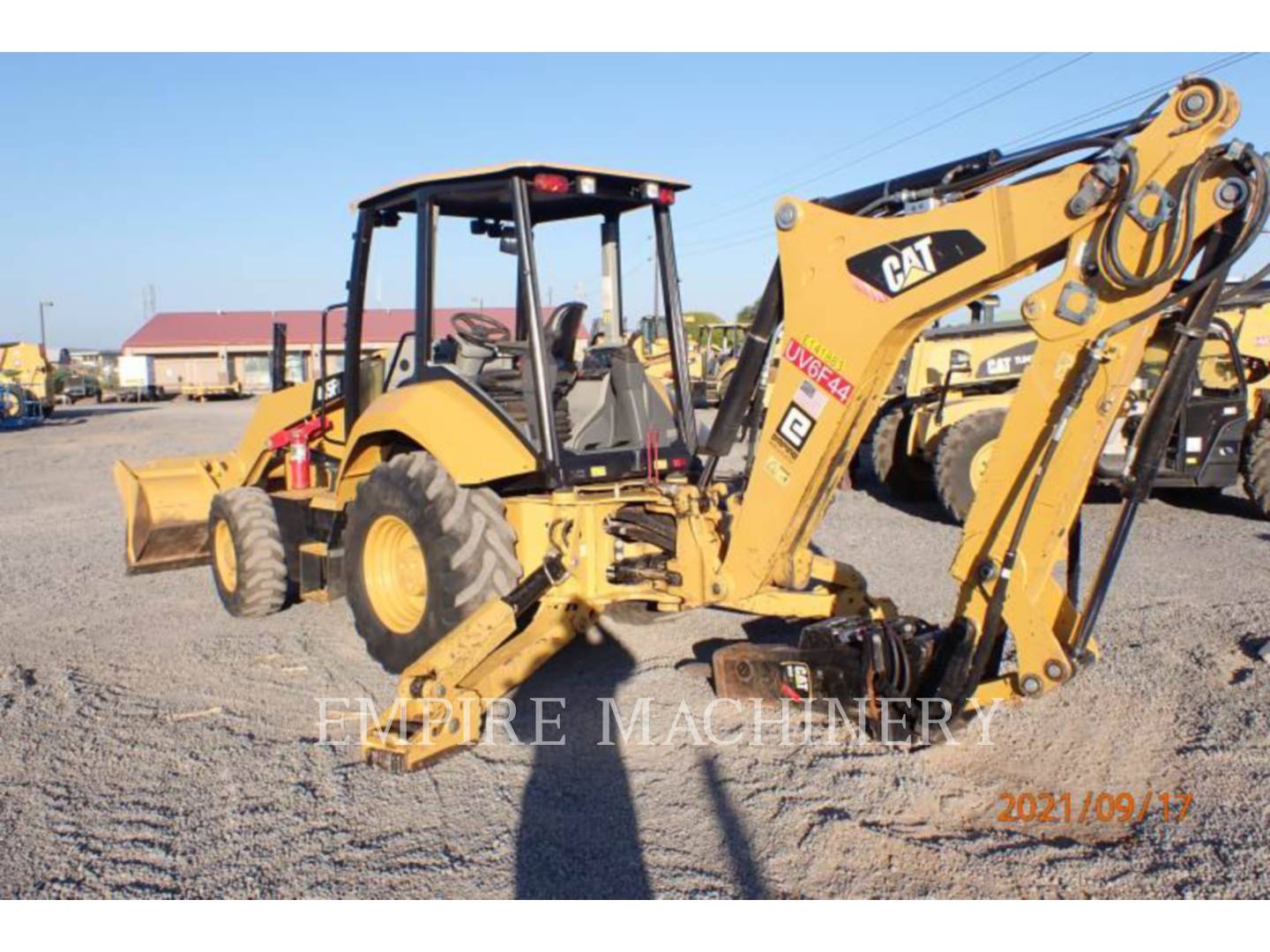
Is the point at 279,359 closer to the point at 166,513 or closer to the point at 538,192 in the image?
the point at 166,513

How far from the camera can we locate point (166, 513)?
7.37m

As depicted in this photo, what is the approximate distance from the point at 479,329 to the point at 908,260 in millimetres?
2579

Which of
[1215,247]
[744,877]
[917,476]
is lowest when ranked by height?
[744,877]

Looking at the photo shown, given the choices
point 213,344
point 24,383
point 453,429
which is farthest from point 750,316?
point 213,344

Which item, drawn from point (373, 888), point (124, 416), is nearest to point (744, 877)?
point (373, 888)

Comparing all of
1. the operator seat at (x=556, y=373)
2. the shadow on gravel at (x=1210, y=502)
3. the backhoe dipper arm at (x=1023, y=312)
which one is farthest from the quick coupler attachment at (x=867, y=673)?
the shadow on gravel at (x=1210, y=502)

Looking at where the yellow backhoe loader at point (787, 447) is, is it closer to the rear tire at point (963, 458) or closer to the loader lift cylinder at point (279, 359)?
the loader lift cylinder at point (279, 359)

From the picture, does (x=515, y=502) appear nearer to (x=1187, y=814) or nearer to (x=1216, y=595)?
(x=1187, y=814)

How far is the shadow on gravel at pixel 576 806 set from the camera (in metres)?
3.33

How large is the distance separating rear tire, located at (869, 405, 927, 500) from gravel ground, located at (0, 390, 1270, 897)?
4.82m

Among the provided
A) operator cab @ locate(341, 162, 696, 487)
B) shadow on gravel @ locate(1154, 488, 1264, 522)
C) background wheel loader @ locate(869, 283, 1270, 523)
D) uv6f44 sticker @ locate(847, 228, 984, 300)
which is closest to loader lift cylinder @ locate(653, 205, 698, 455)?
operator cab @ locate(341, 162, 696, 487)

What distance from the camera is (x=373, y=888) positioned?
330 cm

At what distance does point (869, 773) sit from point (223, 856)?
2.36 meters

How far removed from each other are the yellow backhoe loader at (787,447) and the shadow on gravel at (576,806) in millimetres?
370
